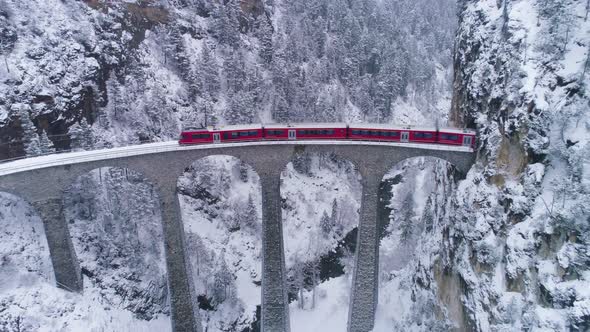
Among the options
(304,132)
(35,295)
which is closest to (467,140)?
(304,132)

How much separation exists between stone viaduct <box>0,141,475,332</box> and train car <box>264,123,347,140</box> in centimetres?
83

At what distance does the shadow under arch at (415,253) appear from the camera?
3568 cm

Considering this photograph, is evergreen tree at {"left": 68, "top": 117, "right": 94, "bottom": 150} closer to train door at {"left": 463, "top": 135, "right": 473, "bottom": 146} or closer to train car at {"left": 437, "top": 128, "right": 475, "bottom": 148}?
train car at {"left": 437, "top": 128, "right": 475, "bottom": 148}

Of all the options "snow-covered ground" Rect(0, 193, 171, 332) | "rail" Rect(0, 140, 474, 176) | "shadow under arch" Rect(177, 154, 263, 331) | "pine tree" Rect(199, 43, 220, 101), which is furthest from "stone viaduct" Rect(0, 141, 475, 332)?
"pine tree" Rect(199, 43, 220, 101)

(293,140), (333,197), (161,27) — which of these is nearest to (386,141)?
(293,140)

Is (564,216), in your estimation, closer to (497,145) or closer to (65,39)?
(497,145)

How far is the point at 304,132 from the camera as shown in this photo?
36.3m

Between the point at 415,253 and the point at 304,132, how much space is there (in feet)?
78.5

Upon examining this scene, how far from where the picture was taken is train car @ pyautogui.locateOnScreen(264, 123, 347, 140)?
36.0 m

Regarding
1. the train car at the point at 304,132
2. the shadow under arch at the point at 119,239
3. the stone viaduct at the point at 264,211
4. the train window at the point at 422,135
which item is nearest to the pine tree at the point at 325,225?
the stone viaduct at the point at 264,211

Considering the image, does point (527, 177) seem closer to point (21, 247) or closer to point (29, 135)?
point (21, 247)

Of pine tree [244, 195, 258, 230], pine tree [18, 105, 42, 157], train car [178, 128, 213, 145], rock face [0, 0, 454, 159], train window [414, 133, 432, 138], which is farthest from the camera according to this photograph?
pine tree [244, 195, 258, 230]

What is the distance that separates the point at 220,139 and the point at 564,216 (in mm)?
28567

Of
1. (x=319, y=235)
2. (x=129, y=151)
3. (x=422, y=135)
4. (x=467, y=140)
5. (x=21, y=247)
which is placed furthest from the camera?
(x=319, y=235)
